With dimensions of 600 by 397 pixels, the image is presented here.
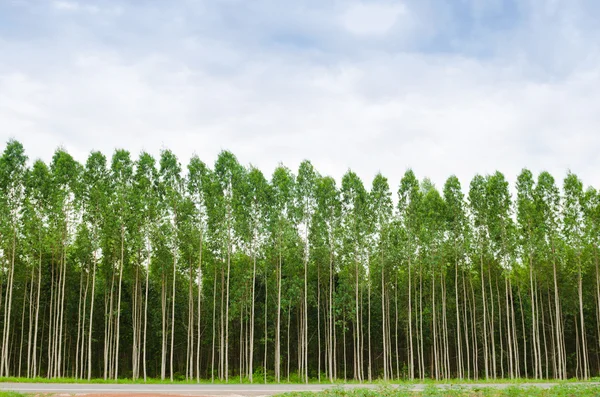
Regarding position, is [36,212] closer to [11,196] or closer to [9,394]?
[11,196]

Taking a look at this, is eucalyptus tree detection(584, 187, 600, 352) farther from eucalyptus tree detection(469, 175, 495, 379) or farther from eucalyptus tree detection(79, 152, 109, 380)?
Answer: eucalyptus tree detection(79, 152, 109, 380)

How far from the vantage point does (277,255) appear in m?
35.4

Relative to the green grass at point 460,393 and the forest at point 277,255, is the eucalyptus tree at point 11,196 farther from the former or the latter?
the green grass at point 460,393

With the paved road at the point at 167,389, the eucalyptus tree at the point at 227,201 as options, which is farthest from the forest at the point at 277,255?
the paved road at the point at 167,389

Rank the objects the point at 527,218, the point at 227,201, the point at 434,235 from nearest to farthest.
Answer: the point at 227,201, the point at 527,218, the point at 434,235

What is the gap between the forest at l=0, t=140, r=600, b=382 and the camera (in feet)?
108

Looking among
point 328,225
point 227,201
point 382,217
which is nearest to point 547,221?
point 382,217

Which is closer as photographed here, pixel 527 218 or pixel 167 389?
pixel 167 389

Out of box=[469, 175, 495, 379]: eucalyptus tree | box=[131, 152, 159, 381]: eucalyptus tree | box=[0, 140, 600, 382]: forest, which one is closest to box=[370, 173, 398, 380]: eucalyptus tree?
box=[0, 140, 600, 382]: forest

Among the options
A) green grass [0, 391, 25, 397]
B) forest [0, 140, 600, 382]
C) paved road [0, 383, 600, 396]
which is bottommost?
paved road [0, 383, 600, 396]

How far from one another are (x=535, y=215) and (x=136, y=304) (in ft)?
97.8

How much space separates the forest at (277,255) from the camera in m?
33.0

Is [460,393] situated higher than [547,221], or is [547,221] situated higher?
[547,221]

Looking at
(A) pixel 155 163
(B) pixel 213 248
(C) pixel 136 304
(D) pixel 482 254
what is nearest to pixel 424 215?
(D) pixel 482 254
